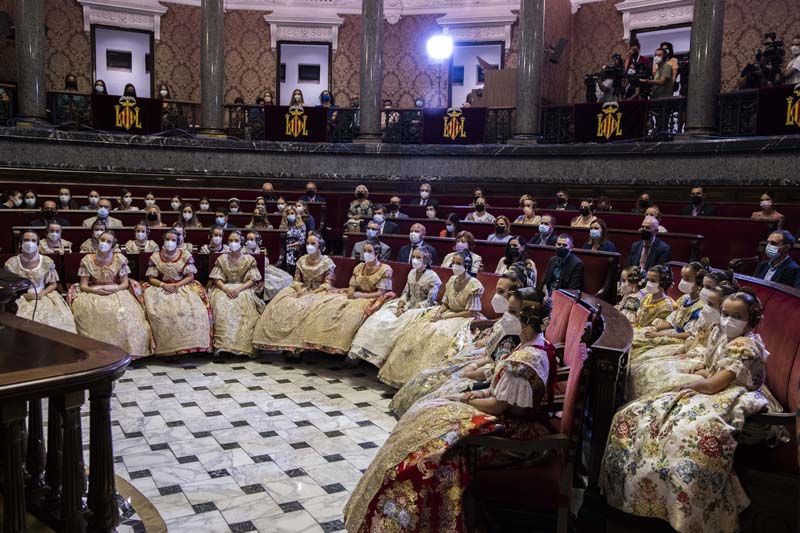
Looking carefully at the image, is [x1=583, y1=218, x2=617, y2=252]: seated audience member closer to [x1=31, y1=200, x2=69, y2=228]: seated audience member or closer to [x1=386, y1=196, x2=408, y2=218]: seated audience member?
[x1=386, y1=196, x2=408, y2=218]: seated audience member

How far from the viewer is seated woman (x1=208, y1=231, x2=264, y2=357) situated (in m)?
7.11

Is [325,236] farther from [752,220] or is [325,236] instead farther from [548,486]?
[548,486]

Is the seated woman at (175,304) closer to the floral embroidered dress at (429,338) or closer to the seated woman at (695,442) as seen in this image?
the floral embroidered dress at (429,338)

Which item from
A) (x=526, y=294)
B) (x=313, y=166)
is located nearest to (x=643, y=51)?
(x=313, y=166)

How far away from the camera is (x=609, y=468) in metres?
3.00

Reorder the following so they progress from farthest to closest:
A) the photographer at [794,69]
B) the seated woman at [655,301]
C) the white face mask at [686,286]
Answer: the photographer at [794,69], the seated woman at [655,301], the white face mask at [686,286]

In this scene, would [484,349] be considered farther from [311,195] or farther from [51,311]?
[311,195]

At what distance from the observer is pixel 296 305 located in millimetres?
7098

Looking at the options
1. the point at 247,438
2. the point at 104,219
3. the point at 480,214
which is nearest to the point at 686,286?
the point at 247,438

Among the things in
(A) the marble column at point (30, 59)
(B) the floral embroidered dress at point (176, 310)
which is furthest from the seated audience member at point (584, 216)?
(A) the marble column at point (30, 59)

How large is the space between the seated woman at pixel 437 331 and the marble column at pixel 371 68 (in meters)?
7.34

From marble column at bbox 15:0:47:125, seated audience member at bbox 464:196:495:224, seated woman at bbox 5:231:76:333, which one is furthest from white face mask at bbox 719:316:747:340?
marble column at bbox 15:0:47:125

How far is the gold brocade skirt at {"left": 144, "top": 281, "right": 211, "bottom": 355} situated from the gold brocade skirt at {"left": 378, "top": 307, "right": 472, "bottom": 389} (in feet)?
6.52

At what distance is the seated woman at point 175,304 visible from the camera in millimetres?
6840
